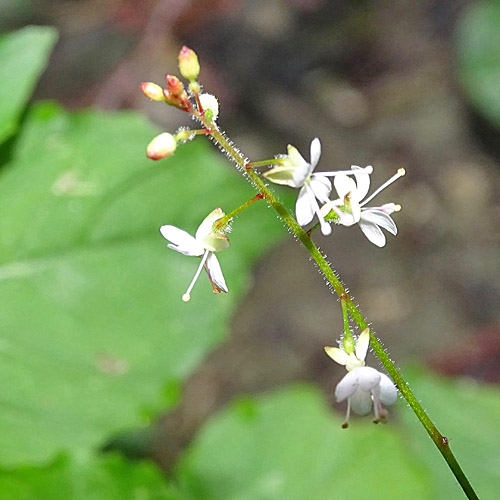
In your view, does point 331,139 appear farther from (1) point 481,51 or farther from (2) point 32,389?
(2) point 32,389

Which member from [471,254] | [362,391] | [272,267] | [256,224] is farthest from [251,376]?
[362,391]

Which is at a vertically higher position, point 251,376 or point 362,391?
point 251,376

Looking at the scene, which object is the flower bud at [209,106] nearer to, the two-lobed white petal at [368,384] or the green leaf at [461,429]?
the two-lobed white petal at [368,384]

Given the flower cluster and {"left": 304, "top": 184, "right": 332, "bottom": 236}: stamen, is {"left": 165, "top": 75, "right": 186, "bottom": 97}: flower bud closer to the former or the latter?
the flower cluster

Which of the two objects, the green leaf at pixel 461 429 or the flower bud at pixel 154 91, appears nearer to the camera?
the flower bud at pixel 154 91

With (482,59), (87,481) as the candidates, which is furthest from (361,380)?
(482,59)

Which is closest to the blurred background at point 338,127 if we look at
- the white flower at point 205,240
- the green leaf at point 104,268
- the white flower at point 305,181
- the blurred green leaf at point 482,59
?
the blurred green leaf at point 482,59

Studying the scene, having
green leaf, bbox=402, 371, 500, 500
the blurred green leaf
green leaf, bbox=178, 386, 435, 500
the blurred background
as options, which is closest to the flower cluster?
green leaf, bbox=178, 386, 435, 500
